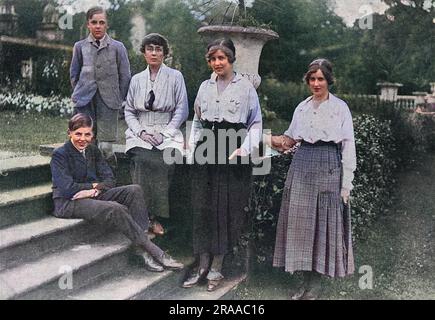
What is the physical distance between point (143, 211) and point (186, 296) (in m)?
0.72

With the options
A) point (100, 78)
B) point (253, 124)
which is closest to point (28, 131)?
point (100, 78)

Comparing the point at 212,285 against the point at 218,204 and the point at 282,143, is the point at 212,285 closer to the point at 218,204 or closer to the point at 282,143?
the point at 218,204

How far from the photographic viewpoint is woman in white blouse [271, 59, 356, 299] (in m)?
3.90

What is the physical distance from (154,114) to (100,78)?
0.56m

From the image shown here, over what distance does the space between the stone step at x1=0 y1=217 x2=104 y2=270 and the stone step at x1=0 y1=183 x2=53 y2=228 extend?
0.06m

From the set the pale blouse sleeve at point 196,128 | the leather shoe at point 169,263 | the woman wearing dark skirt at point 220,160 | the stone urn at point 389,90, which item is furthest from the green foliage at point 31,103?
the stone urn at point 389,90

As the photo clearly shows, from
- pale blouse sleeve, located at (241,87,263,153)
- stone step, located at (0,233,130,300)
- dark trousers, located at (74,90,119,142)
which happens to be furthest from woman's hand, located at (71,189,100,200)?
pale blouse sleeve, located at (241,87,263,153)

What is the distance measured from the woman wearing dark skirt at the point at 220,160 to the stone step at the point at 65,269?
0.58m

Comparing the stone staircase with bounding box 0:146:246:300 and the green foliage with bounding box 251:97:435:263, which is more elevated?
the green foliage with bounding box 251:97:435:263

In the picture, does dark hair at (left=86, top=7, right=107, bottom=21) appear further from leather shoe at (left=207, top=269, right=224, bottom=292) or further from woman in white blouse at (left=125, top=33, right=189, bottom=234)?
leather shoe at (left=207, top=269, right=224, bottom=292)

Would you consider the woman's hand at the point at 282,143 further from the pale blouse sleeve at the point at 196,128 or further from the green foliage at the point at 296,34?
the green foliage at the point at 296,34
